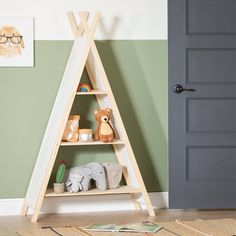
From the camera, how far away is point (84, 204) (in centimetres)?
470

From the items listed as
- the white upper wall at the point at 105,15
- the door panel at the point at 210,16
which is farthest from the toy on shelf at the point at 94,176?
the door panel at the point at 210,16

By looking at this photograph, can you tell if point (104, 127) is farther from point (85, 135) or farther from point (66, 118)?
point (66, 118)

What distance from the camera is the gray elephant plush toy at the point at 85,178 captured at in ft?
14.5

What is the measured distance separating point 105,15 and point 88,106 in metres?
0.64

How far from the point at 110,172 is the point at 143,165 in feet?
1.22

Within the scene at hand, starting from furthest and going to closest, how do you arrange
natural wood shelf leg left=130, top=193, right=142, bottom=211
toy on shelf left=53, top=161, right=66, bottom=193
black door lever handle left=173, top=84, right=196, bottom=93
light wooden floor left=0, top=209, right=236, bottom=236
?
1. natural wood shelf leg left=130, top=193, right=142, bottom=211
2. black door lever handle left=173, top=84, right=196, bottom=93
3. toy on shelf left=53, top=161, right=66, bottom=193
4. light wooden floor left=0, top=209, right=236, bottom=236

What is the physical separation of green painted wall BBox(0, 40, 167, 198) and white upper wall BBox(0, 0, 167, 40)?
6cm

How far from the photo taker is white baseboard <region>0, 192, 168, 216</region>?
4602 millimetres

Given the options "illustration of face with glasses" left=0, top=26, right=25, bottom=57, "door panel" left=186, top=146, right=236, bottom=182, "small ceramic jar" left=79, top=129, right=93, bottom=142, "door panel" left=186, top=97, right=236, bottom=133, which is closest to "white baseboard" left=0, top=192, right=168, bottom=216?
"door panel" left=186, top=146, right=236, bottom=182

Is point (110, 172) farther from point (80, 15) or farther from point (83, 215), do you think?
point (80, 15)

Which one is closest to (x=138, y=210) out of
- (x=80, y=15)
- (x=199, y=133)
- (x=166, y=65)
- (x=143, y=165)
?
(x=143, y=165)

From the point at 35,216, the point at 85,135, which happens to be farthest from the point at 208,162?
the point at 35,216

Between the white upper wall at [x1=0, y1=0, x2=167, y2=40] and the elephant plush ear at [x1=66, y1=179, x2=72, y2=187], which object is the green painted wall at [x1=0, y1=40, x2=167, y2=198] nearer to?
the white upper wall at [x1=0, y1=0, x2=167, y2=40]

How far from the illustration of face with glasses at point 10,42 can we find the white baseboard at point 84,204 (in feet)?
3.28
